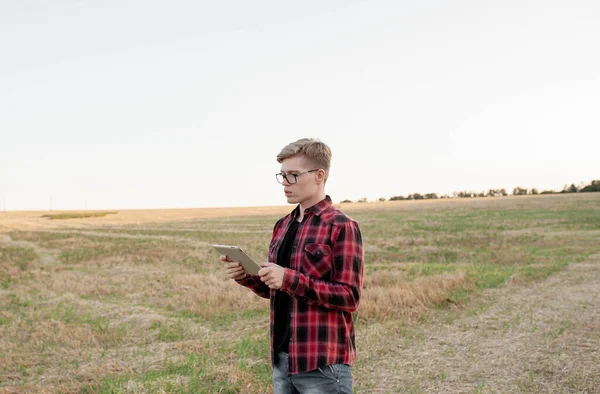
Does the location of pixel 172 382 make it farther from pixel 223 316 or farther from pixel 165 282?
pixel 165 282

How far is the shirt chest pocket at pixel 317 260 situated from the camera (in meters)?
2.73

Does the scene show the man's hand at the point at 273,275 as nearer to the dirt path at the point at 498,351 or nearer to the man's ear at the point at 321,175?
the man's ear at the point at 321,175

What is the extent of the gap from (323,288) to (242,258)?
51 cm

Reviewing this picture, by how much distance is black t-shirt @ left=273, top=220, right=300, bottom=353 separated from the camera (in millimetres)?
2920

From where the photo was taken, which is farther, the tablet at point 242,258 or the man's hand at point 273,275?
the tablet at point 242,258

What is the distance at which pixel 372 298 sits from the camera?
A: 10516 mm

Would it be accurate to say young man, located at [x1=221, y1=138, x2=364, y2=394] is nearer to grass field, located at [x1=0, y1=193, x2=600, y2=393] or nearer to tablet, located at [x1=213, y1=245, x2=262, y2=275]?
tablet, located at [x1=213, y1=245, x2=262, y2=275]

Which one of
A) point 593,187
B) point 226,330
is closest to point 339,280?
point 226,330

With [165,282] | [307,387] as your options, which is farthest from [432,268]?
[307,387]

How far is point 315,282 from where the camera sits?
2.64m

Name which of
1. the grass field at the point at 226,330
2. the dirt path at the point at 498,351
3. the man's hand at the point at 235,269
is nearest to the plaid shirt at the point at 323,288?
the man's hand at the point at 235,269

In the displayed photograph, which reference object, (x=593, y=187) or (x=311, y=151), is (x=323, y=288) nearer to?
(x=311, y=151)

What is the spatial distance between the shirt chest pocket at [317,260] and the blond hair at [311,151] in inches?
17.7

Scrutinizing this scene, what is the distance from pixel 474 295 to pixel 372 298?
254cm
